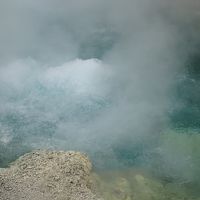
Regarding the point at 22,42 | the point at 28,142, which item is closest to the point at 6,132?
the point at 28,142

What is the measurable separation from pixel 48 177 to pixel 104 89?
18359 millimetres

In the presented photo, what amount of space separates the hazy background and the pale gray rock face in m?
3.40

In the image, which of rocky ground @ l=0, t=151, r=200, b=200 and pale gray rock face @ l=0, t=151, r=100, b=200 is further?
rocky ground @ l=0, t=151, r=200, b=200

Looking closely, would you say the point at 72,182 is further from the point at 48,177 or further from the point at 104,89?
the point at 104,89

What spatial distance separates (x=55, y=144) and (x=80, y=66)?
608 inches

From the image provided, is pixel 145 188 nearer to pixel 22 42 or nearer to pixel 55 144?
pixel 55 144

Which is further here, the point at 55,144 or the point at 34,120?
the point at 34,120

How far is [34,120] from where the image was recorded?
4222 centimetres

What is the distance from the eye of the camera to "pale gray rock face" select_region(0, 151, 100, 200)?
28.5 m

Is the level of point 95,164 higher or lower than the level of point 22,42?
lower

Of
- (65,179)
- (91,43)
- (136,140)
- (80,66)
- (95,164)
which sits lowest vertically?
(65,179)

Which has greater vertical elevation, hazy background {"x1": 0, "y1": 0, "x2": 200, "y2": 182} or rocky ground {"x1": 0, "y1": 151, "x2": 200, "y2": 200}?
hazy background {"x1": 0, "y1": 0, "x2": 200, "y2": 182}

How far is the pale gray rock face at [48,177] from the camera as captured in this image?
28.5 meters

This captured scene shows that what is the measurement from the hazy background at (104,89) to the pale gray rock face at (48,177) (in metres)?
3.40
